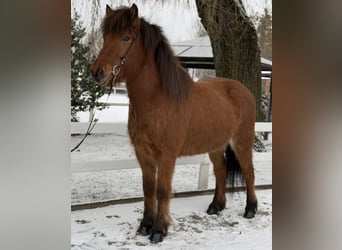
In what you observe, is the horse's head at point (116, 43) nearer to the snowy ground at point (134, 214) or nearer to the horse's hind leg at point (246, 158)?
the snowy ground at point (134, 214)

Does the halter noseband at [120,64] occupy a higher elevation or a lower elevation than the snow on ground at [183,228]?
higher

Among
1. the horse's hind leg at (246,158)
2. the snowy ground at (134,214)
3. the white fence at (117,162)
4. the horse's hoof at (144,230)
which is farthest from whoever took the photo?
the horse's hind leg at (246,158)

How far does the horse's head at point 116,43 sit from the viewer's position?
0.96 m

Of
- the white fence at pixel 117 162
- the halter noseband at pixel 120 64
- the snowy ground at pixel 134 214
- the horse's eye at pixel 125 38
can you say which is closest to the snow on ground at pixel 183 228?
the snowy ground at pixel 134 214

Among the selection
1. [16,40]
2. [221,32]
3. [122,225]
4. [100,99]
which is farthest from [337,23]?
[221,32]

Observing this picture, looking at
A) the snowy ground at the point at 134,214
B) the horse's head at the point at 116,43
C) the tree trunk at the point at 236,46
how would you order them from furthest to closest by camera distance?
the tree trunk at the point at 236,46 < the snowy ground at the point at 134,214 < the horse's head at the point at 116,43

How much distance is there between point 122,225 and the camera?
1243 mm

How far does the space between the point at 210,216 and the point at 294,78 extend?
4.15 feet

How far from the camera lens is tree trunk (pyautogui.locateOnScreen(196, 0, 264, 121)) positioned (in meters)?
1.76

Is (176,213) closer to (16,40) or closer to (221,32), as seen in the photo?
(221,32)

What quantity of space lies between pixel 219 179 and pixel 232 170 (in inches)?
3.1

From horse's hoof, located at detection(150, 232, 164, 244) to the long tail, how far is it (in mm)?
561

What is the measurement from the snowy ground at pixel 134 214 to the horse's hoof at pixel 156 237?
17 millimetres

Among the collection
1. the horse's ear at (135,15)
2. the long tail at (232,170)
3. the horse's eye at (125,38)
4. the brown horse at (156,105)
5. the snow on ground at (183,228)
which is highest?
the horse's ear at (135,15)
